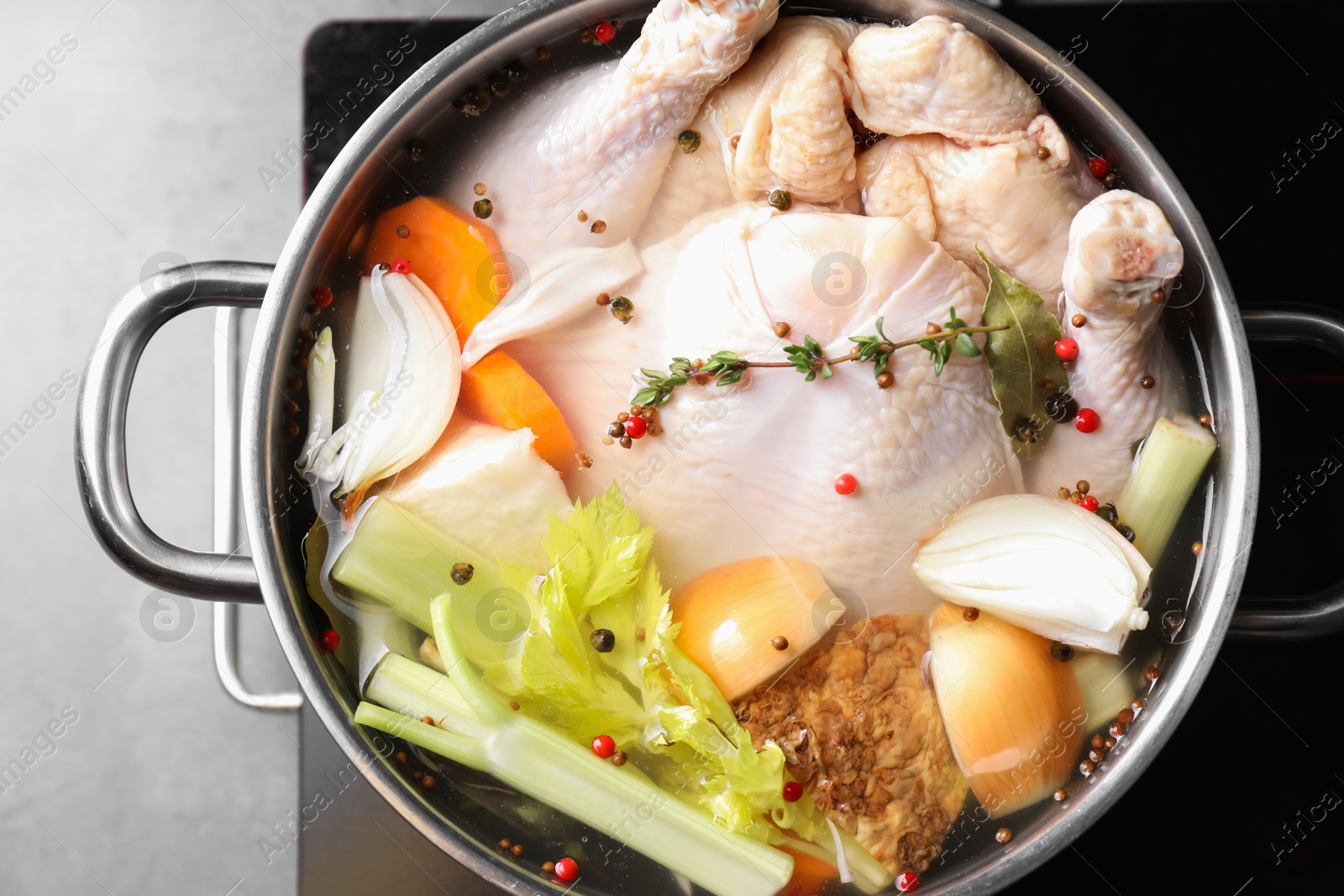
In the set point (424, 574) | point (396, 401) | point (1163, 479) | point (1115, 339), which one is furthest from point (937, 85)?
point (424, 574)

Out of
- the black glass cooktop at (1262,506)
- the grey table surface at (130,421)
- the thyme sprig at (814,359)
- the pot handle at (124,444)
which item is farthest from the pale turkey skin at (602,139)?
the grey table surface at (130,421)

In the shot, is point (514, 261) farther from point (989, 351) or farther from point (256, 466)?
point (989, 351)

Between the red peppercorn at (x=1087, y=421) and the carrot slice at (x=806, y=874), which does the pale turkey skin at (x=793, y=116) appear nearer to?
the red peppercorn at (x=1087, y=421)

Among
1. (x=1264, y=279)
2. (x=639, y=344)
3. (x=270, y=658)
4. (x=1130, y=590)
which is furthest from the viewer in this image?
(x=270, y=658)

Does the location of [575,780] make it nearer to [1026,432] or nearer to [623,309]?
[623,309]

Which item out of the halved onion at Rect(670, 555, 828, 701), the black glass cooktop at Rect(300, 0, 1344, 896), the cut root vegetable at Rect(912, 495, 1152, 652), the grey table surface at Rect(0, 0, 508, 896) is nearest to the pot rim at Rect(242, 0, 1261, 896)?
the cut root vegetable at Rect(912, 495, 1152, 652)

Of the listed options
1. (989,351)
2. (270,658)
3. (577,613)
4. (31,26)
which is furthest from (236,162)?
(989,351)
